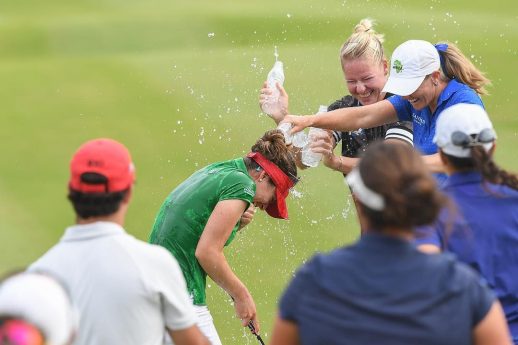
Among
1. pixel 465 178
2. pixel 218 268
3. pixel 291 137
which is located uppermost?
pixel 465 178

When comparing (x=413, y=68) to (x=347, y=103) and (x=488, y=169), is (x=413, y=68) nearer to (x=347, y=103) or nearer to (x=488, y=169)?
(x=347, y=103)

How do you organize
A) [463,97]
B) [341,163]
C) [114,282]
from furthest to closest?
[341,163]
[463,97]
[114,282]

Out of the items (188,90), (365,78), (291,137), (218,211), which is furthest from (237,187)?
(188,90)

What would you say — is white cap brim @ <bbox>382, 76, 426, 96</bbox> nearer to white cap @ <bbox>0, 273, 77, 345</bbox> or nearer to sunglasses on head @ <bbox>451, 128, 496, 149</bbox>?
sunglasses on head @ <bbox>451, 128, 496, 149</bbox>

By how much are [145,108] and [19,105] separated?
87cm

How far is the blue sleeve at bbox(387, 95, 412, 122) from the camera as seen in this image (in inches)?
185

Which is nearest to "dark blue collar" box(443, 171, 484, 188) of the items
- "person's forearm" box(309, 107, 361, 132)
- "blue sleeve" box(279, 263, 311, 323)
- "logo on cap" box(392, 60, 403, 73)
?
"blue sleeve" box(279, 263, 311, 323)

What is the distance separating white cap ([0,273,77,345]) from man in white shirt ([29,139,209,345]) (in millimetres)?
564

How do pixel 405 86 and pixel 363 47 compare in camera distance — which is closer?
pixel 405 86

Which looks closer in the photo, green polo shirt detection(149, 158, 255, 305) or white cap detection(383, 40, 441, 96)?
green polo shirt detection(149, 158, 255, 305)

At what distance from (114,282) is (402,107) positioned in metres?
2.37

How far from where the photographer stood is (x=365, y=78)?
4969mm

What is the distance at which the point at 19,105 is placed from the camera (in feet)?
22.5

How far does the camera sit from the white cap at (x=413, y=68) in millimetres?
4246
